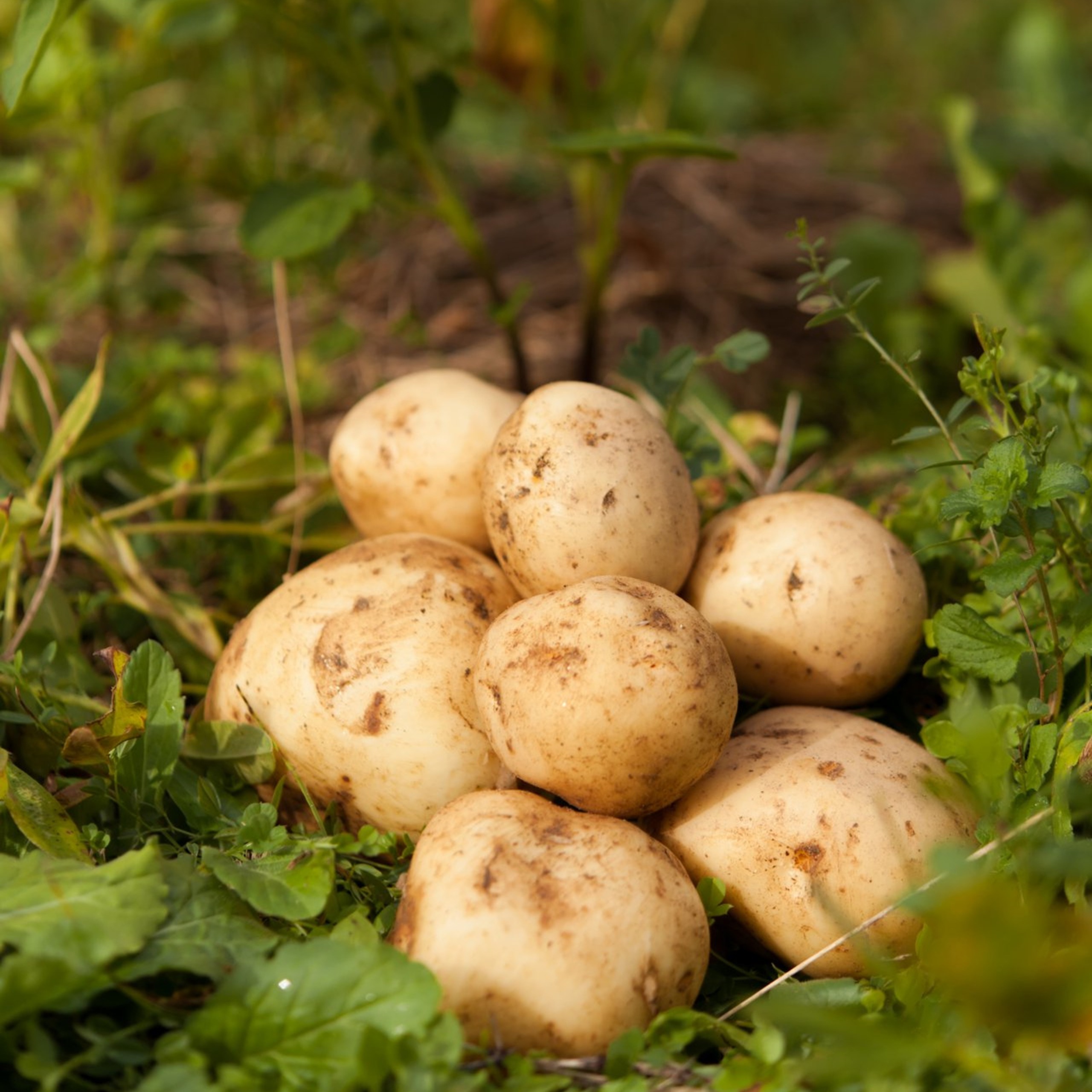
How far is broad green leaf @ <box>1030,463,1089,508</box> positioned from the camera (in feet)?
3.98

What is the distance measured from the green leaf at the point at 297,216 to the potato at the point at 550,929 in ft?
3.95

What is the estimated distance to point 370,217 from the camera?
3393mm

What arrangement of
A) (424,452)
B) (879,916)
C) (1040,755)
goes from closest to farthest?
(879,916) < (1040,755) < (424,452)

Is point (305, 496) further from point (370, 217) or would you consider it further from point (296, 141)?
point (370, 217)

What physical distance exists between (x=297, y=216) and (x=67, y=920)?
140cm

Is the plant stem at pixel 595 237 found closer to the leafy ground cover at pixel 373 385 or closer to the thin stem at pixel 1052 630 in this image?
the leafy ground cover at pixel 373 385

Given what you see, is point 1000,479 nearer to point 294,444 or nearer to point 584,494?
point 584,494

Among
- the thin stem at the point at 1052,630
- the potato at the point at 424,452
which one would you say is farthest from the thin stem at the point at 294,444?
the thin stem at the point at 1052,630

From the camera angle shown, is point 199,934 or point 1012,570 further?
point 1012,570

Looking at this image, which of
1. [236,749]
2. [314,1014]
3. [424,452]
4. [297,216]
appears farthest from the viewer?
[297,216]

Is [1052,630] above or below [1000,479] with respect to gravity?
below

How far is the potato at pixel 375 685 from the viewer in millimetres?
1348

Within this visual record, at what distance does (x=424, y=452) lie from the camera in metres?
1.57

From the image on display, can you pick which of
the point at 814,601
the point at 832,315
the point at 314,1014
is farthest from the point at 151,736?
the point at 832,315
